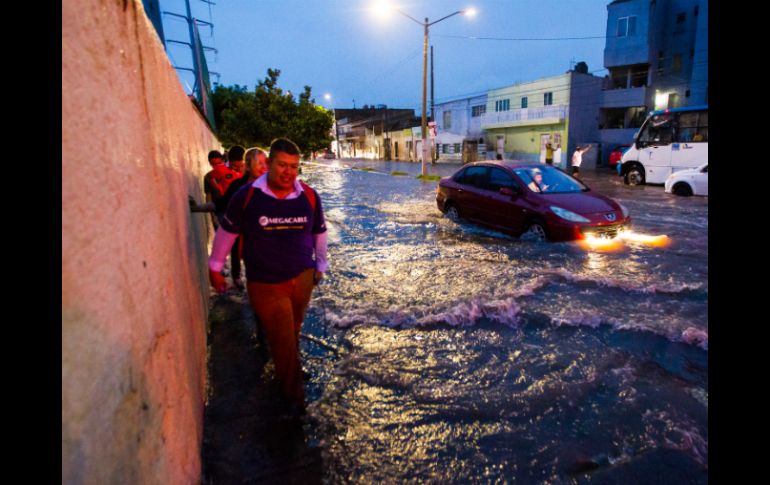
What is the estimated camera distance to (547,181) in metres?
8.50

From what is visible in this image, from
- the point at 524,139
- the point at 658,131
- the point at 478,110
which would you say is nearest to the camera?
the point at 658,131

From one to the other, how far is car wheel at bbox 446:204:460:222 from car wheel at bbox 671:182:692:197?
34.2 feet

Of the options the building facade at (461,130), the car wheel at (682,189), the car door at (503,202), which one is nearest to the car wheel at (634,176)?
the car wheel at (682,189)

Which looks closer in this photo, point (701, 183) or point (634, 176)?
point (701, 183)

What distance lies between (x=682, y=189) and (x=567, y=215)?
11.1 meters

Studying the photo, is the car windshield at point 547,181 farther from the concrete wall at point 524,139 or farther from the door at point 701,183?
the concrete wall at point 524,139

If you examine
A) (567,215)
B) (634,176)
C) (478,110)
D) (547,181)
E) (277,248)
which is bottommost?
(567,215)

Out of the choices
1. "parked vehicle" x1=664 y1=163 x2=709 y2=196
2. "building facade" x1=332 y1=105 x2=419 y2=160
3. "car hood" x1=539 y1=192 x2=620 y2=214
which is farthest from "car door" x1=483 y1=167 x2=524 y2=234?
"building facade" x1=332 y1=105 x2=419 y2=160

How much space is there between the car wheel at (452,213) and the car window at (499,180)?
1.26 metres

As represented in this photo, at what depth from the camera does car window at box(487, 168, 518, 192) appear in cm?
855

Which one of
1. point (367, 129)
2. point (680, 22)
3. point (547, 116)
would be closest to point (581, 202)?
point (547, 116)

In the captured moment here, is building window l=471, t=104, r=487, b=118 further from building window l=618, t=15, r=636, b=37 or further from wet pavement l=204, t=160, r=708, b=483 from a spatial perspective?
wet pavement l=204, t=160, r=708, b=483

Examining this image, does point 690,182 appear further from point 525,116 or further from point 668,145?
point 525,116
